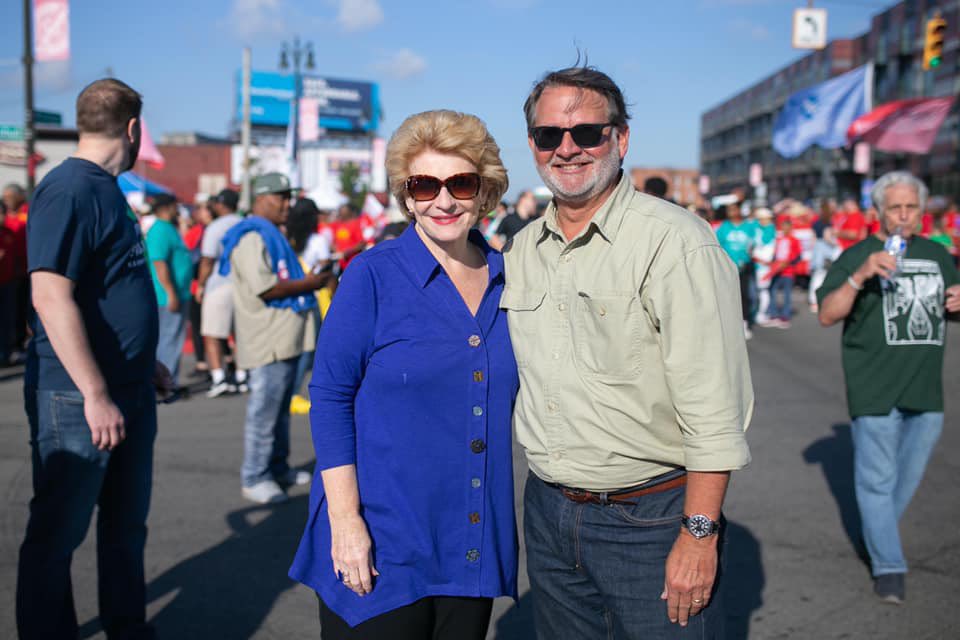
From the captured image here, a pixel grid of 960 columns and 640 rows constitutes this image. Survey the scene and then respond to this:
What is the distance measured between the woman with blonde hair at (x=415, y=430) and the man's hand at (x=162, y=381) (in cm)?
140

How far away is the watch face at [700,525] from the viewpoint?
6.79 ft

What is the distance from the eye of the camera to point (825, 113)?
70.3 feet

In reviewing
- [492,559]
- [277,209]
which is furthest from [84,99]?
[277,209]

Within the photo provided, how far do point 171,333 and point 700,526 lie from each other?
6.77 metres

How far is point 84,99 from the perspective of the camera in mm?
3014

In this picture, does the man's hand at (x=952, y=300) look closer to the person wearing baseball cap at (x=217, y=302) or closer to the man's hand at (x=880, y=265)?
the man's hand at (x=880, y=265)

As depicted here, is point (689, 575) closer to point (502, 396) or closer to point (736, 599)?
point (502, 396)

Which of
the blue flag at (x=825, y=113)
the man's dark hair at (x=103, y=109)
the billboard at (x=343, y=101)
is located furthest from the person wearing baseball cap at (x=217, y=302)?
the billboard at (x=343, y=101)

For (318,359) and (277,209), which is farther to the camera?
(277,209)

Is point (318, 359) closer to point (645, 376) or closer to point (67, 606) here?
point (645, 376)

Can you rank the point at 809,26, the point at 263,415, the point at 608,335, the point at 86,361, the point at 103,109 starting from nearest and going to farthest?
1. the point at 608,335
2. the point at 86,361
3. the point at 103,109
4. the point at 263,415
5. the point at 809,26

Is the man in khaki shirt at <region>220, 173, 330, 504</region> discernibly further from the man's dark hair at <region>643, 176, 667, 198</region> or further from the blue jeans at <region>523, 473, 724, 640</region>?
the man's dark hair at <region>643, 176, 667, 198</region>

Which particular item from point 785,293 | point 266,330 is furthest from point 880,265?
point 785,293

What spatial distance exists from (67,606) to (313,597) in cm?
126
